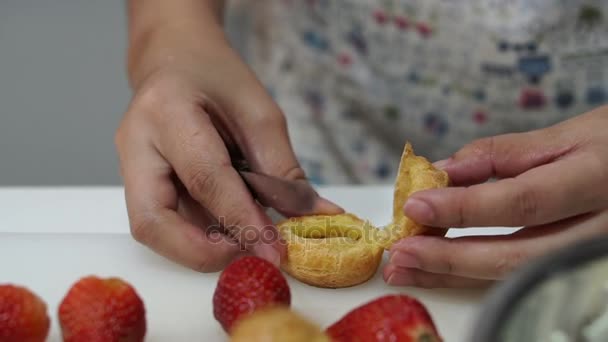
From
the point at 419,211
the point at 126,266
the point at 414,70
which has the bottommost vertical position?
the point at 126,266

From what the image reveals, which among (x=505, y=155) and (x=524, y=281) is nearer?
(x=524, y=281)

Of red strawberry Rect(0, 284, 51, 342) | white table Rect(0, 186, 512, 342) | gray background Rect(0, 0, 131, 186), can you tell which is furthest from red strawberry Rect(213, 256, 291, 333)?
gray background Rect(0, 0, 131, 186)

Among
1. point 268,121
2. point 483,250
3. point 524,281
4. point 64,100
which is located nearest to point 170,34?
point 268,121

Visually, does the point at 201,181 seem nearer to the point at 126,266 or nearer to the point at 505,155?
the point at 126,266

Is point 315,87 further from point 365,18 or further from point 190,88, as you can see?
point 190,88

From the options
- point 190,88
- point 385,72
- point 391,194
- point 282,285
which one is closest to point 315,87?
point 385,72

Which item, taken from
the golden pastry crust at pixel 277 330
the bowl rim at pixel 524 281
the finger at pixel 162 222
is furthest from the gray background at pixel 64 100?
the bowl rim at pixel 524 281
